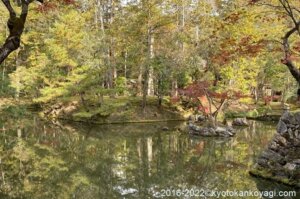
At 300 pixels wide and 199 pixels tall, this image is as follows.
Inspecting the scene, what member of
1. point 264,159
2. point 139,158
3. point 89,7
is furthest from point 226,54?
point 89,7

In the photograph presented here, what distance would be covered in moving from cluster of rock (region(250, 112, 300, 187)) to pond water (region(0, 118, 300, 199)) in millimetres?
369

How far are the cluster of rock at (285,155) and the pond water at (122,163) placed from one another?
369mm

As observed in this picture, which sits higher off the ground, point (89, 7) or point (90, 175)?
point (89, 7)

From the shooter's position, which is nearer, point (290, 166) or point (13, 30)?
point (13, 30)

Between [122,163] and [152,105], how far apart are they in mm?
14513

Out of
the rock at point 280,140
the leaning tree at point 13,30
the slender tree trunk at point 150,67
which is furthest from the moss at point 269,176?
the slender tree trunk at point 150,67

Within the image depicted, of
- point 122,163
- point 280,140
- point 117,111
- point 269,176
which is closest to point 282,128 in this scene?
point 280,140

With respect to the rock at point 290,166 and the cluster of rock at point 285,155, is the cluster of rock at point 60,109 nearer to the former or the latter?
the cluster of rock at point 285,155

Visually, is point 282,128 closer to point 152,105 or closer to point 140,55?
point 152,105

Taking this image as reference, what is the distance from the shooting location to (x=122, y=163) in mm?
12820

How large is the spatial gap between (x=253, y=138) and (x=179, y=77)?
417 inches

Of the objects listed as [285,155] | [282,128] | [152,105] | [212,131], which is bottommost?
[212,131]

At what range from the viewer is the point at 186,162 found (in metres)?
13.1

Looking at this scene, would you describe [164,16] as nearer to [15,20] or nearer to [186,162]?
[186,162]
